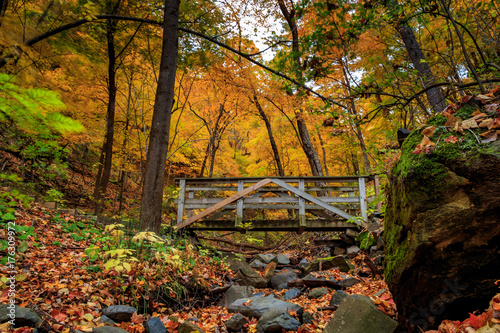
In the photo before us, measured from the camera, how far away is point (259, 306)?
12.1 ft

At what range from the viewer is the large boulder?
173cm

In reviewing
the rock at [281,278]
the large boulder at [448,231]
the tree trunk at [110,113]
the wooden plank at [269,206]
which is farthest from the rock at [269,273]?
the tree trunk at [110,113]

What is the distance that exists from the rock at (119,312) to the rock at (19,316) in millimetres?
643

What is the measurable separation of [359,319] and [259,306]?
1.67 m

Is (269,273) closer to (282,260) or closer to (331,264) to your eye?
(282,260)

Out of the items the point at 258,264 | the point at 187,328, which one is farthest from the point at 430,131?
the point at 258,264

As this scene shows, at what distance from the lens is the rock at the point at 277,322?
9.93 ft

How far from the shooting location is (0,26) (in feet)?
11.3

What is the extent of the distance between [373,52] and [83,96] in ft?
32.0

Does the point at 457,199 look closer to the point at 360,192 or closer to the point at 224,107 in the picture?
the point at 360,192

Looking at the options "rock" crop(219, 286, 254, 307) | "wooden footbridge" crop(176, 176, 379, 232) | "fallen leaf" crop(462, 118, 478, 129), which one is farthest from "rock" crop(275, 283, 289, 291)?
"fallen leaf" crop(462, 118, 478, 129)

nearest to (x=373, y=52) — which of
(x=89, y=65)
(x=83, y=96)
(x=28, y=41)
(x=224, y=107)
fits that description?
(x=224, y=107)

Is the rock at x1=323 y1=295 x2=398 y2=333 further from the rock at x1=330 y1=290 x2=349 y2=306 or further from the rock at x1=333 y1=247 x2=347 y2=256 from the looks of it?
the rock at x1=333 y1=247 x2=347 y2=256

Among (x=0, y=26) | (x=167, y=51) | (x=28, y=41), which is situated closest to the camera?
(x=0, y=26)
